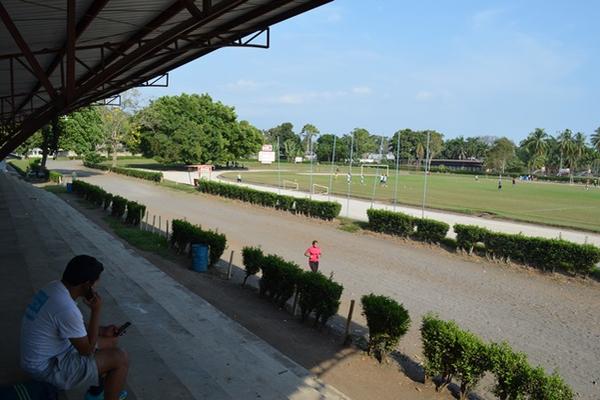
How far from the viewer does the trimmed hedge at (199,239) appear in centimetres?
1418

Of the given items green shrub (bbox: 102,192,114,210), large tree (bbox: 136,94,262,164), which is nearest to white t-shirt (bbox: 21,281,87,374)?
green shrub (bbox: 102,192,114,210)

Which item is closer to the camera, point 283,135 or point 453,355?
point 453,355

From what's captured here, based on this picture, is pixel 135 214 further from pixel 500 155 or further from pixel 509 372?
pixel 500 155

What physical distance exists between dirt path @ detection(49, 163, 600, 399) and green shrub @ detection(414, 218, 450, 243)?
0.64 metres

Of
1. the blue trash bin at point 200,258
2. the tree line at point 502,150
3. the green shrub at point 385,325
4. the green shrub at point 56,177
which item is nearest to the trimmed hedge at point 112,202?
the blue trash bin at point 200,258

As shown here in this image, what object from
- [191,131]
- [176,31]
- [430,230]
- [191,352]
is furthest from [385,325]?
[191,131]

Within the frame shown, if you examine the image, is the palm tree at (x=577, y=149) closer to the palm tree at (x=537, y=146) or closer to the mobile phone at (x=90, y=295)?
the palm tree at (x=537, y=146)

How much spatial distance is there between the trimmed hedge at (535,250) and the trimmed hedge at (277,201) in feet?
28.9

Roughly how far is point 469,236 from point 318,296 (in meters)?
11.5

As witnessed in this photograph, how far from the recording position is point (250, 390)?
568cm

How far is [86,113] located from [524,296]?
44.6 metres

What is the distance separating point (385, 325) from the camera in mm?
8102

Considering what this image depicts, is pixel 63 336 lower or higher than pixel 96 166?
higher

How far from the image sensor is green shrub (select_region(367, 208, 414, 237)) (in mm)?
21633
